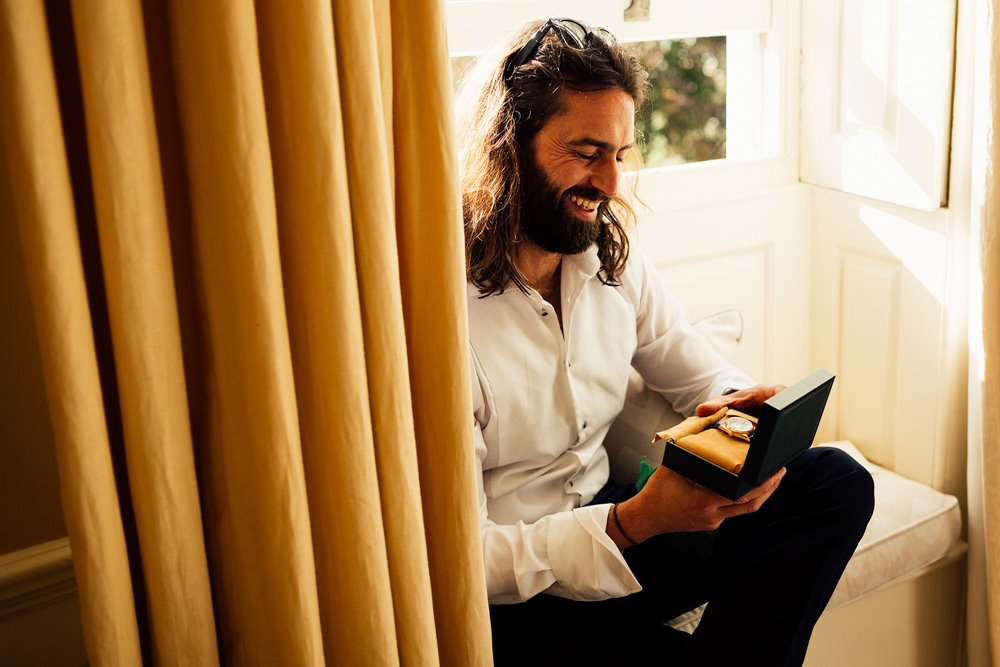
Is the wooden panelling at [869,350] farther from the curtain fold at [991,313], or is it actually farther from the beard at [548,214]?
the beard at [548,214]

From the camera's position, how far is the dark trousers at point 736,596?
142 centimetres

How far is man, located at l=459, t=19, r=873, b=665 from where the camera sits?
138 centimetres

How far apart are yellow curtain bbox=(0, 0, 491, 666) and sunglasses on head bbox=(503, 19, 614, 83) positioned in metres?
0.58

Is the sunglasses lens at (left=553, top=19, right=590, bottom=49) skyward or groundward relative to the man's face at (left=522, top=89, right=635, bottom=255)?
skyward

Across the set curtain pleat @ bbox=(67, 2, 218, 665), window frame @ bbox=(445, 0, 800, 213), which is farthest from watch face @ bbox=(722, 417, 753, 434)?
curtain pleat @ bbox=(67, 2, 218, 665)

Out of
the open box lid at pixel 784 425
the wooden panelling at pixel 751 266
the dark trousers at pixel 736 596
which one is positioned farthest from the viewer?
the wooden panelling at pixel 751 266

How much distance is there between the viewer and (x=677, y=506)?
1.33 meters

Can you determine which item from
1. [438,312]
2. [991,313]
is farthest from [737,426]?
[991,313]

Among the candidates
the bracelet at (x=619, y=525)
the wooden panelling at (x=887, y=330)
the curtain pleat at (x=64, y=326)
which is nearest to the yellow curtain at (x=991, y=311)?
the wooden panelling at (x=887, y=330)

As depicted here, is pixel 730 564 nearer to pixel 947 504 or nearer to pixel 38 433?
pixel 947 504

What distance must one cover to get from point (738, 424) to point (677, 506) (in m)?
0.15

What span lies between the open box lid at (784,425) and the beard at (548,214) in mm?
441

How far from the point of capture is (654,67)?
3.65 meters

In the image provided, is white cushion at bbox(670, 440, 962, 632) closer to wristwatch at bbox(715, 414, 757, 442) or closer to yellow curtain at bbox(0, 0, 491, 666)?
wristwatch at bbox(715, 414, 757, 442)
